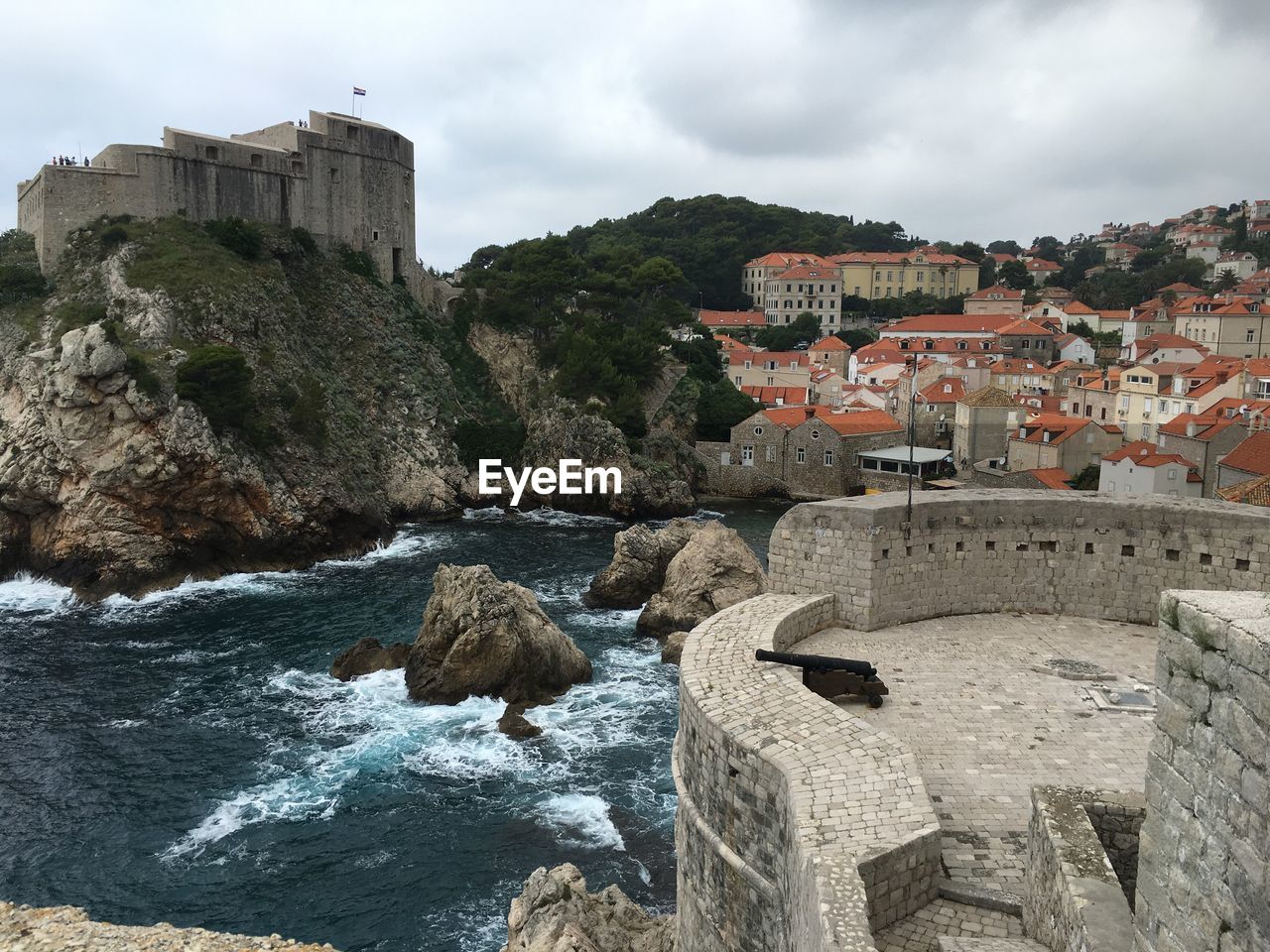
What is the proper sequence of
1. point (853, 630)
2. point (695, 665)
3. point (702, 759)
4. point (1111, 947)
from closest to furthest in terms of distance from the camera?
point (1111, 947), point (702, 759), point (695, 665), point (853, 630)

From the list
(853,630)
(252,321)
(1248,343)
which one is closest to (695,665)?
(853,630)

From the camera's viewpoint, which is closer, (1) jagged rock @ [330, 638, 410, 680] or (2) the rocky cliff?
(1) jagged rock @ [330, 638, 410, 680]

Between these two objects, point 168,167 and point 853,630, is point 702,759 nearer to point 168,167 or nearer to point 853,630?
point 853,630

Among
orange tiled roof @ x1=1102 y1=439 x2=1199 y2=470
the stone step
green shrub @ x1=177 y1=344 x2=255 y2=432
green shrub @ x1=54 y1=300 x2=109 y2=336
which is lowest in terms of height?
the stone step

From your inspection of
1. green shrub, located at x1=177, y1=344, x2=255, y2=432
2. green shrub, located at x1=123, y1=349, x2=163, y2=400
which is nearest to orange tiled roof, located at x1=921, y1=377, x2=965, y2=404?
green shrub, located at x1=177, y1=344, x2=255, y2=432

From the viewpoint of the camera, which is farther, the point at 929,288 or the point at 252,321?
the point at 929,288

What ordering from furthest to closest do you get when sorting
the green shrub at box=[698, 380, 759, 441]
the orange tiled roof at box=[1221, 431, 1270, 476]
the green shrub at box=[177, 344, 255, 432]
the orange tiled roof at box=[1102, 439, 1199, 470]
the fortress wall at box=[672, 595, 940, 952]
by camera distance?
the green shrub at box=[698, 380, 759, 441], the orange tiled roof at box=[1102, 439, 1199, 470], the green shrub at box=[177, 344, 255, 432], the orange tiled roof at box=[1221, 431, 1270, 476], the fortress wall at box=[672, 595, 940, 952]

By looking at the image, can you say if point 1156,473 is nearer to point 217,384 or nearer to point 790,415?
point 790,415

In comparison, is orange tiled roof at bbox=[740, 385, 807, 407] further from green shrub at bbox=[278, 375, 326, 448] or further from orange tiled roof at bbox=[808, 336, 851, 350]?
green shrub at bbox=[278, 375, 326, 448]
